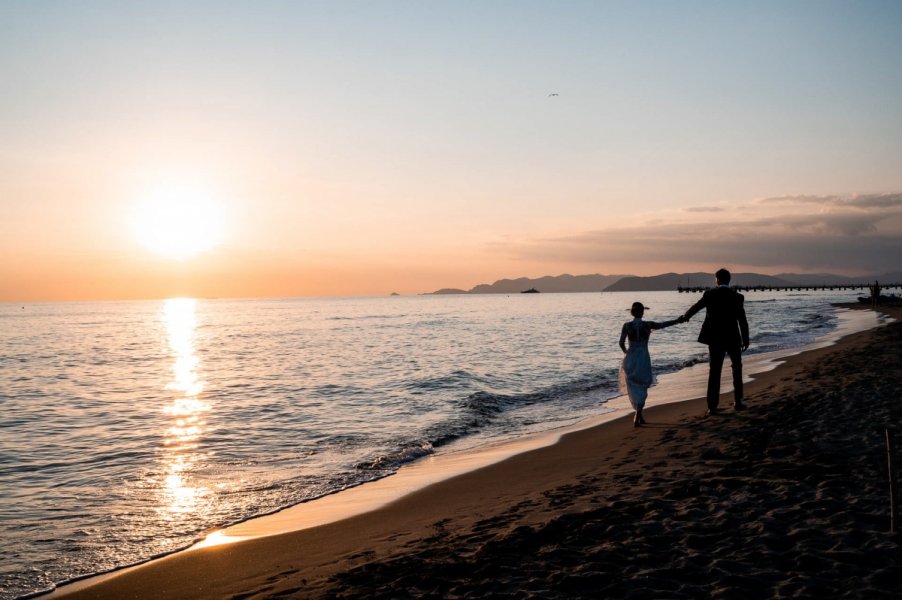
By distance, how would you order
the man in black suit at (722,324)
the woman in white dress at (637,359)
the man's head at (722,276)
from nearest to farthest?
1. the man's head at (722,276)
2. the man in black suit at (722,324)
3. the woman in white dress at (637,359)

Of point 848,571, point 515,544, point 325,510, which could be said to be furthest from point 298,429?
point 848,571

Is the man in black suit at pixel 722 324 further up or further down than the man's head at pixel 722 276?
further down

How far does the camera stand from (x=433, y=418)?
16.0 m

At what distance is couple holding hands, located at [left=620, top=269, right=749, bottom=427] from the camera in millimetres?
11695

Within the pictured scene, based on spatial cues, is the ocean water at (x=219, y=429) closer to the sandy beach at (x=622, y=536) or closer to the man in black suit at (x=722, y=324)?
the sandy beach at (x=622, y=536)

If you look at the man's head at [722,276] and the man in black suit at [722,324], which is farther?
the man in black suit at [722,324]

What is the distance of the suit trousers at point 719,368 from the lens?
11805 millimetres

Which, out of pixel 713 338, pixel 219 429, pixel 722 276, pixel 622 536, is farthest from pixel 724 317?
pixel 219 429

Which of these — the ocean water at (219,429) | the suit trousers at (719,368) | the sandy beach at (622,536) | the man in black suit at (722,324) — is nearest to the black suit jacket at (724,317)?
the man in black suit at (722,324)

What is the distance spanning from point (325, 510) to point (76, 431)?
980 cm

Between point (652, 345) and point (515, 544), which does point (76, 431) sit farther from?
point (652, 345)

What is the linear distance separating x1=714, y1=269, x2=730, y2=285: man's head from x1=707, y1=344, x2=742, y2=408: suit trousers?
48.7 inches

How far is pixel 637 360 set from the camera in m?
12.2

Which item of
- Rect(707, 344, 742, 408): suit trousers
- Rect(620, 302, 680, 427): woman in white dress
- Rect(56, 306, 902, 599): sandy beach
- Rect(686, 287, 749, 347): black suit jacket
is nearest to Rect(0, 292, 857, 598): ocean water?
Rect(56, 306, 902, 599): sandy beach
